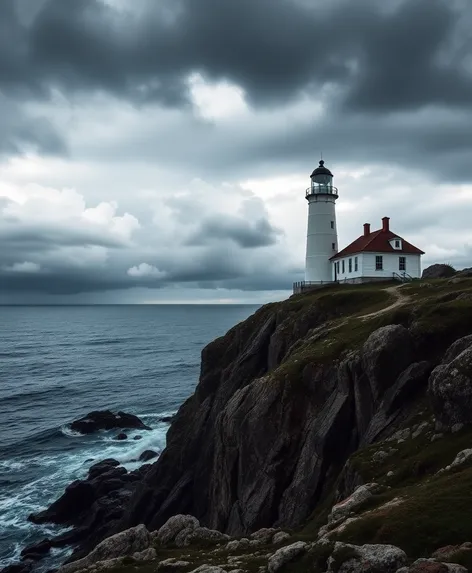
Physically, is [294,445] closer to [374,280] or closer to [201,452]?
[201,452]

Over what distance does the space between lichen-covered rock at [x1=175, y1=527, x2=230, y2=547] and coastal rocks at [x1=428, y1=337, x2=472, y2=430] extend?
13.0m

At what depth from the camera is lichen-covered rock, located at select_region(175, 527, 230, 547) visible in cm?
2517

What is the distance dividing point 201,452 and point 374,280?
122ft

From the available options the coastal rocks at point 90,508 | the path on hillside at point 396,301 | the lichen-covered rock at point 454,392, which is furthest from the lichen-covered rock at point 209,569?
the path on hillside at point 396,301

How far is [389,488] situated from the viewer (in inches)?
857

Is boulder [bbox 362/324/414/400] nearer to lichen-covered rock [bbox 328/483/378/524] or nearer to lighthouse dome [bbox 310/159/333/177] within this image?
lichen-covered rock [bbox 328/483/378/524]

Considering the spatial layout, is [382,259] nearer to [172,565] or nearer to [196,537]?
[196,537]

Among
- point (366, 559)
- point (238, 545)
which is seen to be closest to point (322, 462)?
point (238, 545)

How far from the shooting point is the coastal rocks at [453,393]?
23.4 m

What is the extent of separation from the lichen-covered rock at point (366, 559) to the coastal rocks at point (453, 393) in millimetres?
10440

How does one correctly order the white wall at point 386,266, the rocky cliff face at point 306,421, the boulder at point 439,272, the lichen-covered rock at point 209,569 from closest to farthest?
the lichen-covered rock at point 209,569 < the rocky cliff face at point 306,421 < the boulder at point 439,272 < the white wall at point 386,266

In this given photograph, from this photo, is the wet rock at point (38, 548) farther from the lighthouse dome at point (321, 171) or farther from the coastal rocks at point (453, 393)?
the lighthouse dome at point (321, 171)

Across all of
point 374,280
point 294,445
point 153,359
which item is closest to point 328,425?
point 294,445

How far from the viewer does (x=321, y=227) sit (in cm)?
8094
